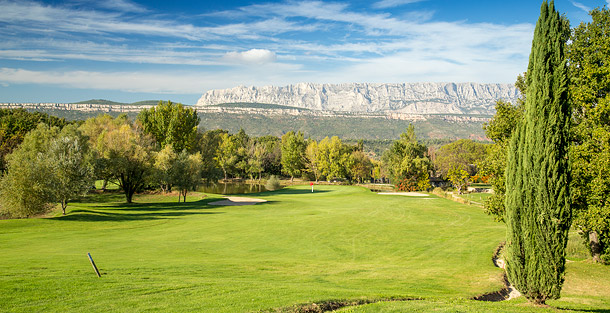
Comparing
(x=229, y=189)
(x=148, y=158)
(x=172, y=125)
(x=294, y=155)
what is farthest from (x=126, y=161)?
(x=294, y=155)

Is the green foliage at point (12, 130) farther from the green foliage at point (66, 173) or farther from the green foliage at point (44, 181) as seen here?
the green foliage at point (44, 181)

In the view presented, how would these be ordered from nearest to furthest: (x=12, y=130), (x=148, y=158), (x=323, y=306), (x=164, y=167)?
(x=323, y=306)
(x=148, y=158)
(x=164, y=167)
(x=12, y=130)

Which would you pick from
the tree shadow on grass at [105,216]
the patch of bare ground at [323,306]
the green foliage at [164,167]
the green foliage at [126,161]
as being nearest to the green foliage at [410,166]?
the green foliage at [164,167]

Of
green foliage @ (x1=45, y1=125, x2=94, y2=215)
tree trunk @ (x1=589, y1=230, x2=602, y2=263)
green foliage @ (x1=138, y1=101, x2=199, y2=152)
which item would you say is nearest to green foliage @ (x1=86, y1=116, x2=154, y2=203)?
green foliage @ (x1=45, y1=125, x2=94, y2=215)

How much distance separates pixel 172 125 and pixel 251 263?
54359 mm

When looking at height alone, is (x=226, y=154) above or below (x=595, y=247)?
above

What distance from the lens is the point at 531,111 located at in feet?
34.4

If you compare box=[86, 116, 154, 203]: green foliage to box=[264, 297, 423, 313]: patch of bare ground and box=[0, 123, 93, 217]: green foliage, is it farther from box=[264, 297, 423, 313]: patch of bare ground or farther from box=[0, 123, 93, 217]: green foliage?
box=[264, 297, 423, 313]: patch of bare ground

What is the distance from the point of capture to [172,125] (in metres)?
65.2

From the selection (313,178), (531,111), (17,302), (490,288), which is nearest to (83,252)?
(17,302)

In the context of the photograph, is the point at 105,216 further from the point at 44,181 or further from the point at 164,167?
the point at 164,167

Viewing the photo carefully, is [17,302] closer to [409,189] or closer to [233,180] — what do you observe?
[409,189]

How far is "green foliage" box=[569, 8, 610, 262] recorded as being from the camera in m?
14.4

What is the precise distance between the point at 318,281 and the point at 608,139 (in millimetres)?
13028
